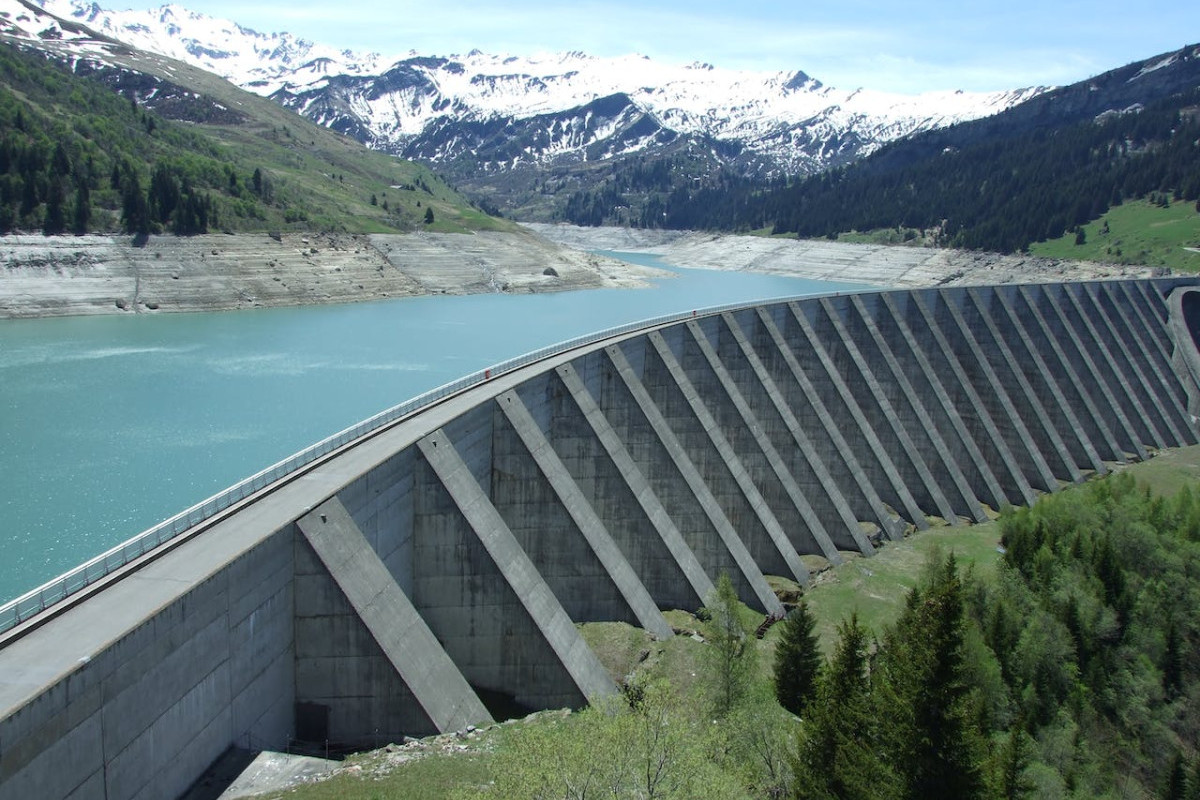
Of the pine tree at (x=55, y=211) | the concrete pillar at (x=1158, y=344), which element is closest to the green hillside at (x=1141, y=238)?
the concrete pillar at (x=1158, y=344)

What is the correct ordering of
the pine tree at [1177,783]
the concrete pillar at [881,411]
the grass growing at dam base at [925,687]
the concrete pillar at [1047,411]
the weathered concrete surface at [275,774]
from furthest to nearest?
the concrete pillar at [1047,411]
the concrete pillar at [881,411]
the pine tree at [1177,783]
the weathered concrete surface at [275,774]
the grass growing at dam base at [925,687]

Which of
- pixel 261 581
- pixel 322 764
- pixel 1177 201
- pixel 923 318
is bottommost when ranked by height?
pixel 322 764

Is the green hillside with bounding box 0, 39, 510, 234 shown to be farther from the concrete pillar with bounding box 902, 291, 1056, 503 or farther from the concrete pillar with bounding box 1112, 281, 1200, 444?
the concrete pillar with bounding box 1112, 281, 1200, 444

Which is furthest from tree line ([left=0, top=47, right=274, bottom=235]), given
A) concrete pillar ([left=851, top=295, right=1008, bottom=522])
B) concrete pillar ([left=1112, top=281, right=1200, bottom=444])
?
concrete pillar ([left=1112, top=281, right=1200, bottom=444])

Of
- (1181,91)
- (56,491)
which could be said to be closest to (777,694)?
(56,491)

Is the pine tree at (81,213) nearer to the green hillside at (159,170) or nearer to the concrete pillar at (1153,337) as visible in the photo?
the green hillside at (159,170)

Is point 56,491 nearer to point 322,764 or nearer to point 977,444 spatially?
point 322,764
